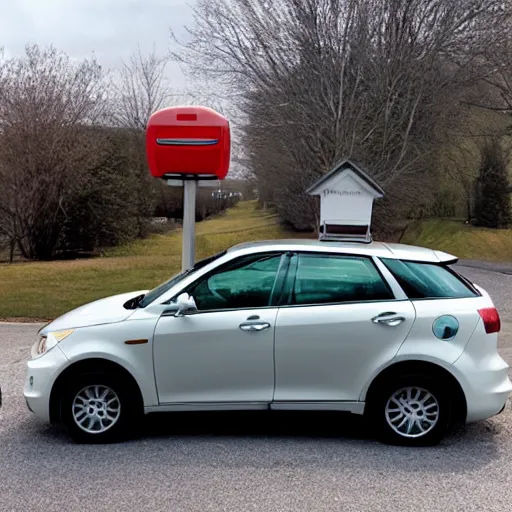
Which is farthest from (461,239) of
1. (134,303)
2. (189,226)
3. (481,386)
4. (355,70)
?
(134,303)

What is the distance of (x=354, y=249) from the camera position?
4902 mm

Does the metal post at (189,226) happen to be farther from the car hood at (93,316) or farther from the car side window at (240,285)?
the car side window at (240,285)

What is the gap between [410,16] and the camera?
18.0 m

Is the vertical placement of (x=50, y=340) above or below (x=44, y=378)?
above

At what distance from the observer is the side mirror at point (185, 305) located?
15.0 feet

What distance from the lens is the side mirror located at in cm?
458

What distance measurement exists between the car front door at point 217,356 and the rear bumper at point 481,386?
4.64 feet

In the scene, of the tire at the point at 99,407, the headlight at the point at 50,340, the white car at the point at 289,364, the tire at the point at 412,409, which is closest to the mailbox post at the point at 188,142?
the white car at the point at 289,364

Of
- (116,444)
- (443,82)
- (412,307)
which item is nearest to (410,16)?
(443,82)

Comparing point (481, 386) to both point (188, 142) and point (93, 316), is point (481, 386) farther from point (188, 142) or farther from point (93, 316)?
point (188, 142)

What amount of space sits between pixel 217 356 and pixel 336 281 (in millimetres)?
1079

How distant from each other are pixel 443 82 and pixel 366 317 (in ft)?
52.0

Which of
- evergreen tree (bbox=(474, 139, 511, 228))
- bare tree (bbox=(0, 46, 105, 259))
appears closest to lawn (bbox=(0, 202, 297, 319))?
bare tree (bbox=(0, 46, 105, 259))

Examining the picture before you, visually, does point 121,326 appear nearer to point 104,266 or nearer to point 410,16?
point 104,266
